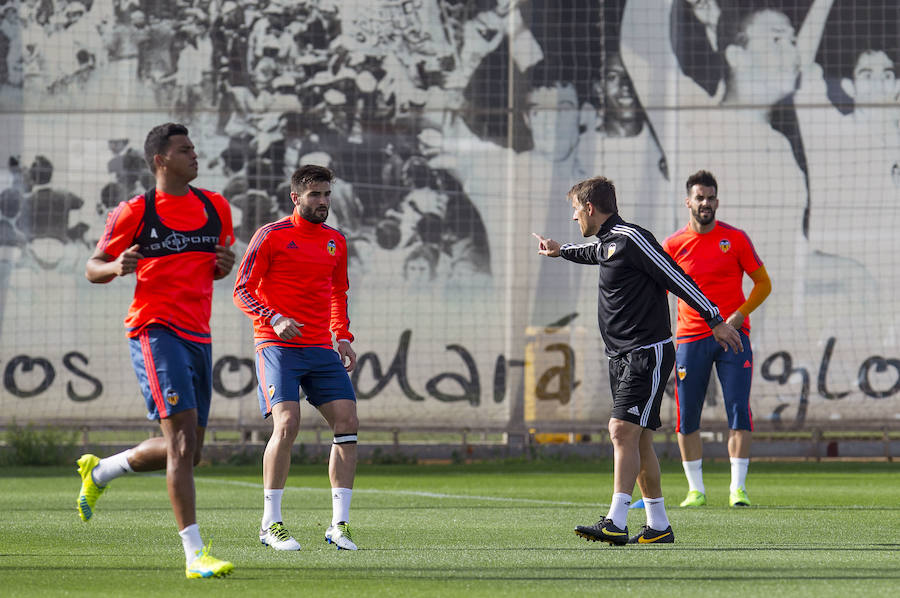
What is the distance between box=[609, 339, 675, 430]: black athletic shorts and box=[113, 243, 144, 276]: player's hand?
9.11 ft

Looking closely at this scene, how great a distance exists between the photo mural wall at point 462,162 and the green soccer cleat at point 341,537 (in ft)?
31.1

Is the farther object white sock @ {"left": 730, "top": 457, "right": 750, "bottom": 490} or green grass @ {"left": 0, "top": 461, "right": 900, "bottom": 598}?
white sock @ {"left": 730, "top": 457, "right": 750, "bottom": 490}

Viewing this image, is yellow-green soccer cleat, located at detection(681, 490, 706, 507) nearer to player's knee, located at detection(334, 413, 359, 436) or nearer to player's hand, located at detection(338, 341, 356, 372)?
player's hand, located at detection(338, 341, 356, 372)

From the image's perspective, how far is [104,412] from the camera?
17.0m

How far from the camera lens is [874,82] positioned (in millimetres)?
17516

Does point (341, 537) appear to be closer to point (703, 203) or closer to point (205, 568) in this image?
point (205, 568)

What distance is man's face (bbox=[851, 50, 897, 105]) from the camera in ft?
57.3

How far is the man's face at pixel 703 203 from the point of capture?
10.1 metres

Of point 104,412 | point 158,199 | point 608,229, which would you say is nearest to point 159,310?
point 158,199

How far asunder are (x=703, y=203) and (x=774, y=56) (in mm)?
8086

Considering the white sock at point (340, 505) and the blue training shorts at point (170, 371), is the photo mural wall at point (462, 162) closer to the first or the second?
the white sock at point (340, 505)

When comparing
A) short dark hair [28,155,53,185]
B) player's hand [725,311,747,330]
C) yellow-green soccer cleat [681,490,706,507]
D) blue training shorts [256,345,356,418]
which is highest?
short dark hair [28,155,53,185]

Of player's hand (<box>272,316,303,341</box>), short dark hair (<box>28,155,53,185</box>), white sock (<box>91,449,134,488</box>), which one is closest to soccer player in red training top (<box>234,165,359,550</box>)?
player's hand (<box>272,316,303,341</box>)

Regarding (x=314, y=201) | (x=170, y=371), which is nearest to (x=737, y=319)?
(x=314, y=201)
